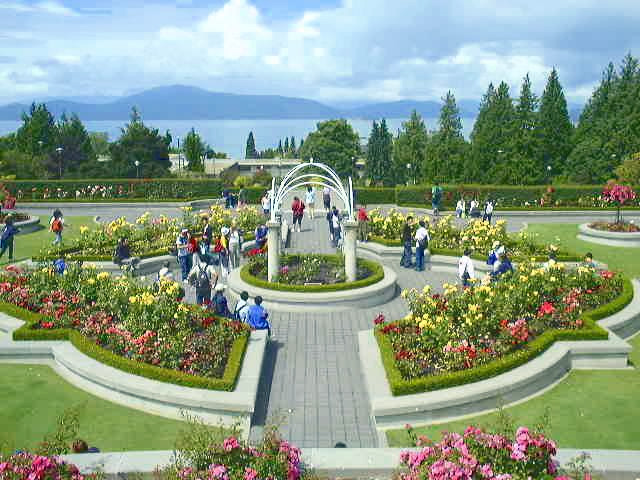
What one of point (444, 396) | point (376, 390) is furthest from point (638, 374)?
point (376, 390)

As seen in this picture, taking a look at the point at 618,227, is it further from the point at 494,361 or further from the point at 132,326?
the point at 132,326

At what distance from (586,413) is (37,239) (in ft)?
80.4

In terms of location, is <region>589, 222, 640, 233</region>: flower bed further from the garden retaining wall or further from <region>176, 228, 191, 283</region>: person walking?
the garden retaining wall

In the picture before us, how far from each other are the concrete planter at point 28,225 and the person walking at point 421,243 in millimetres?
19678

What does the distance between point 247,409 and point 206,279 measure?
5.39 meters

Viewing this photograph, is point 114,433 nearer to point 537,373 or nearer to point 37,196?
point 537,373

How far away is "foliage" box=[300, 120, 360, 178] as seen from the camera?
82000 millimetres

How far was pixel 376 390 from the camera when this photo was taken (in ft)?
33.7

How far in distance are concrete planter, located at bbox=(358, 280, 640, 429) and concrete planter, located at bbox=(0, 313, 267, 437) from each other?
7.18 feet

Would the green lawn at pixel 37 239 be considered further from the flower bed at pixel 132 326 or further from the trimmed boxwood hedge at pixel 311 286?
the trimmed boxwood hedge at pixel 311 286

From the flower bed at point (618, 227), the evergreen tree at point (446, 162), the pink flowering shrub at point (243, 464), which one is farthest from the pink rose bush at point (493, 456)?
the evergreen tree at point (446, 162)

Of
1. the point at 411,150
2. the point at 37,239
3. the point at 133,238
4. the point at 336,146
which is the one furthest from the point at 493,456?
the point at 336,146

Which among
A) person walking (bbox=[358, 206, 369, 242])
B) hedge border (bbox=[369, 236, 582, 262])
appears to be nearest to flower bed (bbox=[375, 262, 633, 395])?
hedge border (bbox=[369, 236, 582, 262])

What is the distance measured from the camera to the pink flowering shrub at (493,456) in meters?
6.54
